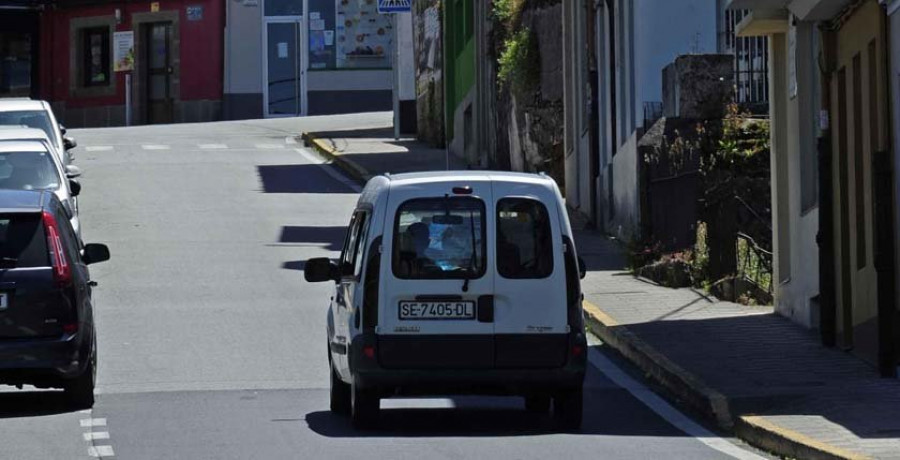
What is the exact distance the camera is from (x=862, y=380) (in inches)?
578

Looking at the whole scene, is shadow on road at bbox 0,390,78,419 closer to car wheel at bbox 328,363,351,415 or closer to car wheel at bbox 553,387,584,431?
car wheel at bbox 328,363,351,415

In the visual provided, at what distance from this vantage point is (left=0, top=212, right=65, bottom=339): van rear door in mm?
14039

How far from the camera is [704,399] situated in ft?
46.0

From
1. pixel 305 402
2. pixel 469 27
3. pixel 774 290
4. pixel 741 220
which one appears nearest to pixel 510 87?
pixel 469 27

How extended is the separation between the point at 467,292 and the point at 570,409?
1.07 metres

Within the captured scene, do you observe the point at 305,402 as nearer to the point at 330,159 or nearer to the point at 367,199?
the point at 367,199

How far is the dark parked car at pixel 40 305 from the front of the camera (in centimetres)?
1403

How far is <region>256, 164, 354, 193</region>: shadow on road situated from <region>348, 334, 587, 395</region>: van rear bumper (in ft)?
66.9

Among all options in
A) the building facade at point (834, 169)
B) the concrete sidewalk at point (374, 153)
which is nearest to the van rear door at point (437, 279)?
the building facade at point (834, 169)

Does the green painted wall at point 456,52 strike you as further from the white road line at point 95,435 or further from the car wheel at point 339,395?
the white road line at point 95,435

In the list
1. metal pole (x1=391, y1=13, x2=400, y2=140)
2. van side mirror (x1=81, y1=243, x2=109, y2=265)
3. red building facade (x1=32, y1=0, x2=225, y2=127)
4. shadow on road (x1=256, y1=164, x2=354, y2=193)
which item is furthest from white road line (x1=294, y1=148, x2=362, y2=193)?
van side mirror (x1=81, y1=243, x2=109, y2=265)

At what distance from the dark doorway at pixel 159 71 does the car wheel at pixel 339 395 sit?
4338 centimetres

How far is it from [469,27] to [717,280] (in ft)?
61.2

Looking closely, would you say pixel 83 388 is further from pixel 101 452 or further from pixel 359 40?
pixel 359 40
